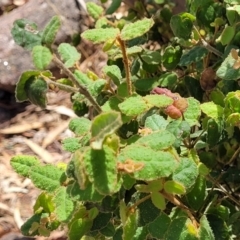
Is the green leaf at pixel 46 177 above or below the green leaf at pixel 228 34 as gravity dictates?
below

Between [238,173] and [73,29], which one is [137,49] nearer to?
[238,173]

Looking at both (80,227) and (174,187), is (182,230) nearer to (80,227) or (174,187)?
(174,187)

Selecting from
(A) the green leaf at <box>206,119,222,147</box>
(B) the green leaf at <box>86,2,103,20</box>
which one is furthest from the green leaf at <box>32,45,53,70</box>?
(B) the green leaf at <box>86,2,103,20</box>

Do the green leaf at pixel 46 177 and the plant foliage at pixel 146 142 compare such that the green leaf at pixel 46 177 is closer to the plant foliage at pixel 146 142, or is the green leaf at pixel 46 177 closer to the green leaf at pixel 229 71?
the plant foliage at pixel 146 142

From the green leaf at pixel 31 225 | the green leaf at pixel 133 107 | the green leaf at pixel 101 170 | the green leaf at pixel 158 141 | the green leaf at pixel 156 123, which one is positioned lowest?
the green leaf at pixel 31 225

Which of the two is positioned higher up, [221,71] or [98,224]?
[221,71]

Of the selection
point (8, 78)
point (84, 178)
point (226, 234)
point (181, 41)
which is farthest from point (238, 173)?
point (8, 78)

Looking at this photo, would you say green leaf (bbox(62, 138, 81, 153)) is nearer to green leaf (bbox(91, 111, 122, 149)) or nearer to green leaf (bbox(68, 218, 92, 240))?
green leaf (bbox(68, 218, 92, 240))

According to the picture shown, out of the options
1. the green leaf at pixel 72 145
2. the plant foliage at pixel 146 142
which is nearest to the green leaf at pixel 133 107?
the plant foliage at pixel 146 142
